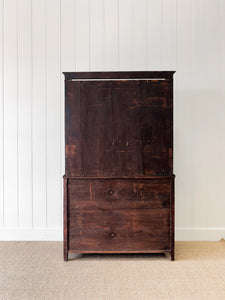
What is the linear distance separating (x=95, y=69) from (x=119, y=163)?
98 centimetres

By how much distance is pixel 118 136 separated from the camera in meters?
2.12

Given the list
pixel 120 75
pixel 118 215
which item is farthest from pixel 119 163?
pixel 120 75

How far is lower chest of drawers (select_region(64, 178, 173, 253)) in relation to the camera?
7.02 feet

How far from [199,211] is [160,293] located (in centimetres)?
110

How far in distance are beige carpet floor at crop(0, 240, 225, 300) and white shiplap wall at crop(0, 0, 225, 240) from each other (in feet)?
1.20

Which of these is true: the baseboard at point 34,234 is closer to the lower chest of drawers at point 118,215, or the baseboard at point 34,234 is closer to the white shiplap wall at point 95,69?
the white shiplap wall at point 95,69

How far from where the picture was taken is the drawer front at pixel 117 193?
7.02ft

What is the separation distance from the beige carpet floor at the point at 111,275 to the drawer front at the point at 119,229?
0.13 meters

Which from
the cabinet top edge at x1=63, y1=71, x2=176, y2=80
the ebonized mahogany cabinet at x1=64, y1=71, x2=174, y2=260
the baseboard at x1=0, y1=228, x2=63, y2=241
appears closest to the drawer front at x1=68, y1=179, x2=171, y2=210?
the ebonized mahogany cabinet at x1=64, y1=71, x2=174, y2=260

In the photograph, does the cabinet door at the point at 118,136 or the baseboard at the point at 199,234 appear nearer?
the cabinet door at the point at 118,136

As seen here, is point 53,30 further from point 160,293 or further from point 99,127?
point 160,293

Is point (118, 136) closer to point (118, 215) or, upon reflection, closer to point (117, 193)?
point (117, 193)

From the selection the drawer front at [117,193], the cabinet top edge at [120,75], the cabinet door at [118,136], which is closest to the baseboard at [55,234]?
the drawer front at [117,193]

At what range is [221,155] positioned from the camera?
263cm
